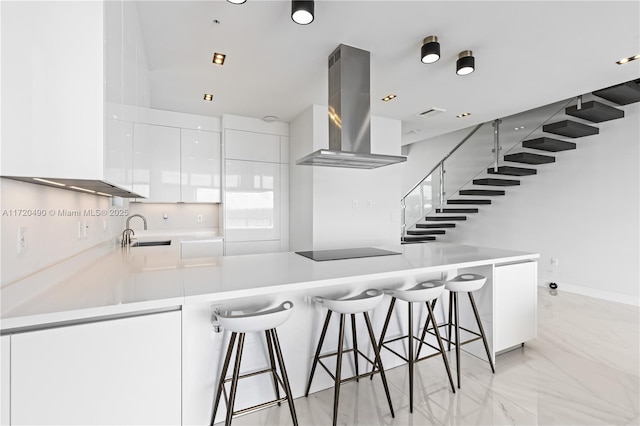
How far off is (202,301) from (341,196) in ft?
9.56

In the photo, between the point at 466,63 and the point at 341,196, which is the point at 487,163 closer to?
the point at 341,196

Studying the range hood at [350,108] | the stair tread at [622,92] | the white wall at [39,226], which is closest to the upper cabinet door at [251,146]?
the range hood at [350,108]

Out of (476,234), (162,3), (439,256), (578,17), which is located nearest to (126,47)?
(162,3)

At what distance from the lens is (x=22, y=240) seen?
1.28m

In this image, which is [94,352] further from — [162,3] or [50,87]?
[162,3]

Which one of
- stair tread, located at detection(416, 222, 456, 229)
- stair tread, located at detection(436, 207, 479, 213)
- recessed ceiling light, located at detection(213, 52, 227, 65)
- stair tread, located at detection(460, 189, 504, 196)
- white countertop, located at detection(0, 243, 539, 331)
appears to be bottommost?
white countertop, located at detection(0, 243, 539, 331)

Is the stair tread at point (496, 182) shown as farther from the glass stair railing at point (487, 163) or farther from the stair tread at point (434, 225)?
the stair tread at point (434, 225)

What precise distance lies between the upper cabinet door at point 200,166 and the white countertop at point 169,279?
1911mm

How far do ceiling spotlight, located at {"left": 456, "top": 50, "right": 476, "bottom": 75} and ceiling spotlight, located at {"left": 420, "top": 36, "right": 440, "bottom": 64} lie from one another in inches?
13.9

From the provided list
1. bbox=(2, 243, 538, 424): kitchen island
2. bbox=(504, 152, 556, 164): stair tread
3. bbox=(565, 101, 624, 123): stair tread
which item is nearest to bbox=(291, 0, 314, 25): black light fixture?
bbox=(2, 243, 538, 424): kitchen island

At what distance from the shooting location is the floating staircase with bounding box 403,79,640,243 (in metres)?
3.58

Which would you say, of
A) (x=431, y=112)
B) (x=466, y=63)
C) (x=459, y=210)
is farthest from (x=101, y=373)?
(x=459, y=210)

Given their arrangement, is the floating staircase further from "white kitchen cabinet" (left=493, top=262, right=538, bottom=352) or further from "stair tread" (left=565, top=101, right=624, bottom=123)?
"white kitchen cabinet" (left=493, top=262, right=538, bottom=352)

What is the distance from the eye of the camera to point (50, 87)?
1.07 meters
